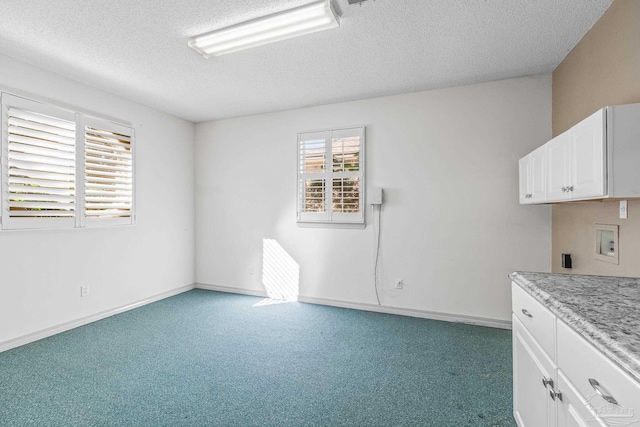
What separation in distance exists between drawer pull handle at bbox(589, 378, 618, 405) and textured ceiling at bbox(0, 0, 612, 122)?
2.29 metres

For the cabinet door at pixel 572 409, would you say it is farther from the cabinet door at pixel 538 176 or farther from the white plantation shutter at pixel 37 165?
the white plantation shutter at pixel 37 165

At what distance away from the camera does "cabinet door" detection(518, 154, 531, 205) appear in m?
2.74

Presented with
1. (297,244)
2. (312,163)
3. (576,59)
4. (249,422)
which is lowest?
(249,422)

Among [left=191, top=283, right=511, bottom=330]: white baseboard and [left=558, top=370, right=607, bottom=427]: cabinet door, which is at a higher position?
[left=558, top=370, right=607, bottom=427]: cabinet door

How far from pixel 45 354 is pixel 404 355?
3.13 metres

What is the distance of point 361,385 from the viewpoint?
2262mm

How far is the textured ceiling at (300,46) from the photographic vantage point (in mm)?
2197

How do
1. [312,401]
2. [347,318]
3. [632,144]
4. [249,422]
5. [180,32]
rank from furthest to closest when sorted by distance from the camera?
[347,318] → [180,32] → [312,401] → [249,422] → [632,144]

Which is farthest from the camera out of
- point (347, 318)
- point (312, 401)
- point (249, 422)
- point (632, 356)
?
point (347, 318)

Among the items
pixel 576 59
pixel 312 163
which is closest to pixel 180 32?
pixel 312 163

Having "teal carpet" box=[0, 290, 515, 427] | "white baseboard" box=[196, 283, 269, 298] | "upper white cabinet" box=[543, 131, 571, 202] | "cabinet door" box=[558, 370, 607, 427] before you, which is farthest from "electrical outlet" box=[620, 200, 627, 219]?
"white baseboard" box=[196, 283, 269, 298]

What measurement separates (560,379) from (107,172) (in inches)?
173

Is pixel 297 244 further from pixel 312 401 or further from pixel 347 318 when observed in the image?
pixel 312 401

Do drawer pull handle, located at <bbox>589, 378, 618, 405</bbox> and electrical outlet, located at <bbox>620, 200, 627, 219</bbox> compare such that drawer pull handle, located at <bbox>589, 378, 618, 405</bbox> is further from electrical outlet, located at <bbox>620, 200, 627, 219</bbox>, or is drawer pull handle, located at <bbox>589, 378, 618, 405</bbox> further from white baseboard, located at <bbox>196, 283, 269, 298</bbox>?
white baseboard, located at <bbox>196, 283, 269, 298</bbox>
